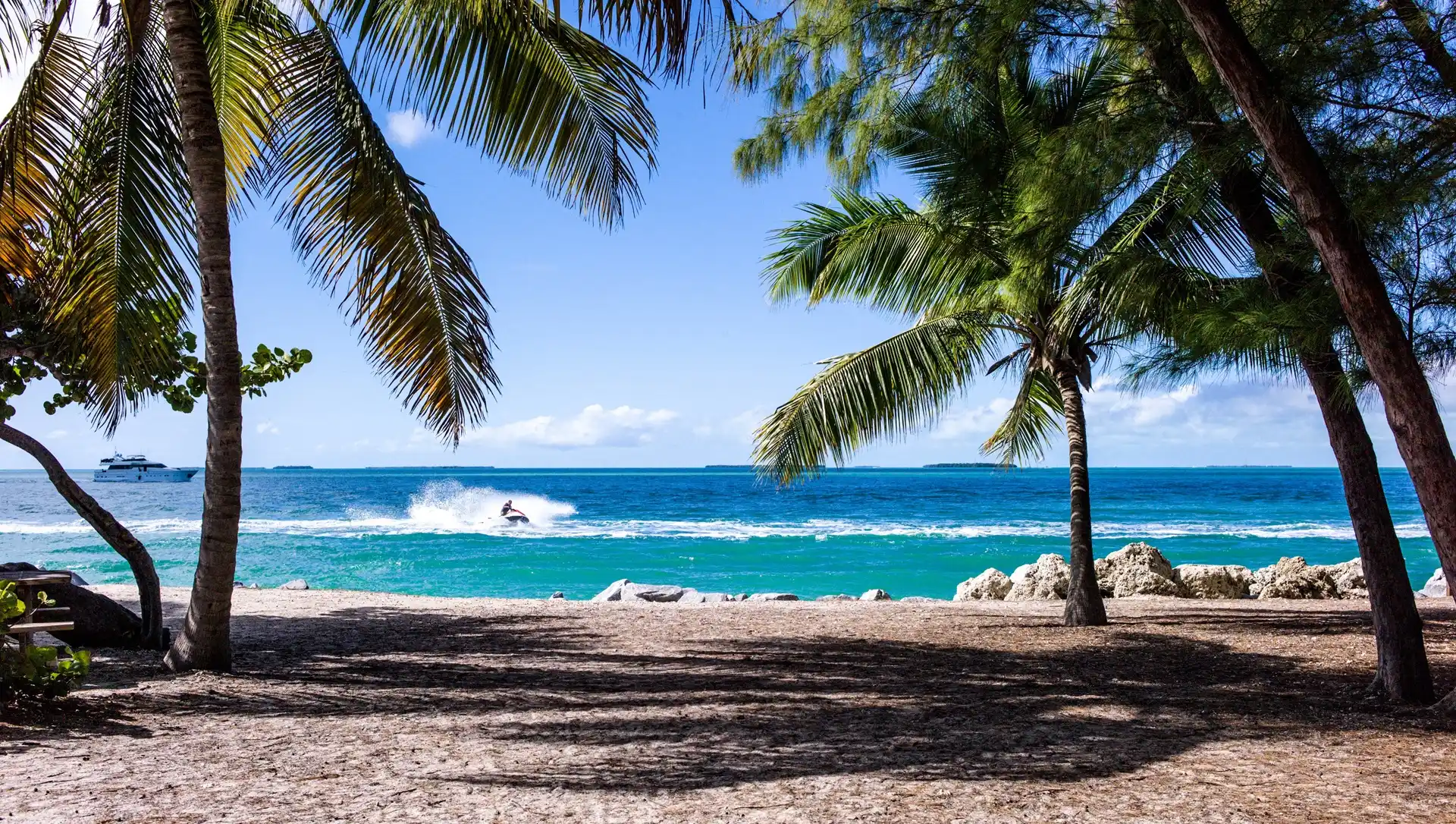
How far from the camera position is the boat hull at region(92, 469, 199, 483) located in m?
89.4

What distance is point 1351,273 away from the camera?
4.09 meters

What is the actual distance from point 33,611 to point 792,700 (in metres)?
4.48

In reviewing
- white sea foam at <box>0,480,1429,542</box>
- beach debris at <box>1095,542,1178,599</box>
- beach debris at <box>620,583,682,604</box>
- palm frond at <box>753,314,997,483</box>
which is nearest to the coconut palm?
palm frond at <box>753,314,997,483</box>

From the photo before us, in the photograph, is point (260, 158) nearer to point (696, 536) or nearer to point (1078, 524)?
point (1078, 524)

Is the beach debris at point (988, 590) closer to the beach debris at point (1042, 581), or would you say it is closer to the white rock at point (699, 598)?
the beach debris at point (1042, 581)

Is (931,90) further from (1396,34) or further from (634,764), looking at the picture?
(634,764)

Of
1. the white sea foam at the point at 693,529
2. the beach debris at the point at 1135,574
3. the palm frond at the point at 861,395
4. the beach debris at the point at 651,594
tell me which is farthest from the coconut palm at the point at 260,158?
the white sea foam at the point at 693,529

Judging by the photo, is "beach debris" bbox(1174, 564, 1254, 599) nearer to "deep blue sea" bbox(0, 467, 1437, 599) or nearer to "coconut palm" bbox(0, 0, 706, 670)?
"deep blue sea" bbox(0, 467, 1437, 599)

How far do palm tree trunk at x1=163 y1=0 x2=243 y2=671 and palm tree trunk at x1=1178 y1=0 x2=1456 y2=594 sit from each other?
214 inches

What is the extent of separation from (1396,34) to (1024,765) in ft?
11.9

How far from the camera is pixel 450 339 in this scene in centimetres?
719

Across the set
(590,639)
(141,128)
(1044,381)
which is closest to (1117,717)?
(590,639)

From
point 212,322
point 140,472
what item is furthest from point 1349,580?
point 140,472

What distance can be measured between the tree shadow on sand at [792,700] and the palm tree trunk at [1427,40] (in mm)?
3142
